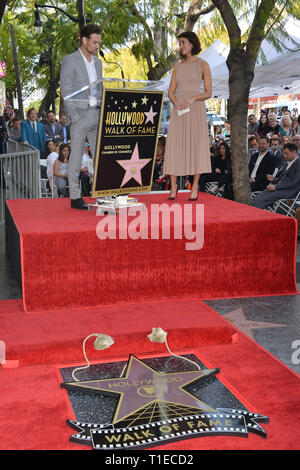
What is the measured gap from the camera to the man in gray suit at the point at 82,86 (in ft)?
18.0

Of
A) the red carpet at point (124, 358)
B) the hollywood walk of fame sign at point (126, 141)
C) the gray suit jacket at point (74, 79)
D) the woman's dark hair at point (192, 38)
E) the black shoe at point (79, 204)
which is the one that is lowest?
the red carpet at point (124, 358)

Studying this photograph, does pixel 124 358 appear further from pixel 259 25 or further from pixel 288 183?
pixel 259 25

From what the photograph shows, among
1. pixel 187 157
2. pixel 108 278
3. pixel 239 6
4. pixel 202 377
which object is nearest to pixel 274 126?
pixel 239 6

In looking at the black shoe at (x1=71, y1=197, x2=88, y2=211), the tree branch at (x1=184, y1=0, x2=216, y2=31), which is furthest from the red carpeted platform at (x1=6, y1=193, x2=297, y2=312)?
the tree branch at (x1=184, y1=0, x2=216, y2=31)

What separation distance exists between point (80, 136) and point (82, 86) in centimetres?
48

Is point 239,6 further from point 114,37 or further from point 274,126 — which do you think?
point 114,37

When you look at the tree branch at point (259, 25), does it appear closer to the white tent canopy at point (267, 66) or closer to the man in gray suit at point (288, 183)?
the man in gray suit at point (288, 183)

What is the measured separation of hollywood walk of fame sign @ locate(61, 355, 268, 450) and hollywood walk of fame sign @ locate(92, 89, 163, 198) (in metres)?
2.50

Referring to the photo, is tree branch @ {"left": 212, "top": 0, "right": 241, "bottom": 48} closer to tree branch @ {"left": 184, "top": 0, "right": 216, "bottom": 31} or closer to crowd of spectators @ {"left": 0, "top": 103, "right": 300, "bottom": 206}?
crowd of spectators @ {"left": 0, "top": 103, "right": 300, "bottom": 206}

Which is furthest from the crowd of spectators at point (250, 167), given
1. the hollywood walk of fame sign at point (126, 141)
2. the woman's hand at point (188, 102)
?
the hollywood walk of fame sign at point (126, 141)

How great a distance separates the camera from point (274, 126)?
15.1 metres

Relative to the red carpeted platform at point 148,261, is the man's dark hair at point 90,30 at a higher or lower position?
higher

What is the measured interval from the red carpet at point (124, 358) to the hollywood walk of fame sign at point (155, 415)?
0.19 ft

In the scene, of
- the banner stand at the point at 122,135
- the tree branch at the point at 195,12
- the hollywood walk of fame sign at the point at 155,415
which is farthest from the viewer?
the tree branch at the point at 195,12
